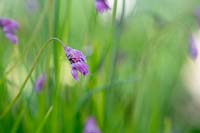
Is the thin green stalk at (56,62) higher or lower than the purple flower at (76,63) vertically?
higher

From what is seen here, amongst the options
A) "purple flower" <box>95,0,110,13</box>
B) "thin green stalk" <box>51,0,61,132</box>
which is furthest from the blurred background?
"purple flower" <box>95,0,110,13</box>

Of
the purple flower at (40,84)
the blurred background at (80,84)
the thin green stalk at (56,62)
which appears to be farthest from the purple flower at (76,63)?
the purple flower at (40,84)

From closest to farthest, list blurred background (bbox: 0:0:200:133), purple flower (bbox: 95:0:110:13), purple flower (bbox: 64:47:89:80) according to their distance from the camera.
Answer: purple flower (bbox: 64:47:89:80) < purple flower (bbox: 95:0:110:13) < blurred background (bbox: 0:0:200:133)

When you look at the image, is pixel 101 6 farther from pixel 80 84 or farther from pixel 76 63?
pixel 80 84

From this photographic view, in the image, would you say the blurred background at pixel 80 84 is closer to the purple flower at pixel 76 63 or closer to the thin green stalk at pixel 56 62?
the thin green stalk at pixel 56 62

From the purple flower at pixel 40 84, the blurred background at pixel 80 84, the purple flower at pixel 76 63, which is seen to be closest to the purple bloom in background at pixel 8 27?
the blurred background at pixel 80 84

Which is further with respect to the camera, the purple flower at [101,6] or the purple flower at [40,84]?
the purple flower at [40,84]

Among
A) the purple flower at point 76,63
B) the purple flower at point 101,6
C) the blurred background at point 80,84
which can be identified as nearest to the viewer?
the purple flower at point 76,63

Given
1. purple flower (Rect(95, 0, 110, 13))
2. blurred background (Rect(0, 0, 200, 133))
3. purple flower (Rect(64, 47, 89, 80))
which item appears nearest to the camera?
purple flower (Rect(64, 47, 89, 80))

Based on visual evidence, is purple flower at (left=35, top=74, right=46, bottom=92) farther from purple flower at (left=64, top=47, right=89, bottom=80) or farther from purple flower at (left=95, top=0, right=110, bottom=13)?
purple flower at (left=64, top=47, right=89, bottom=80)

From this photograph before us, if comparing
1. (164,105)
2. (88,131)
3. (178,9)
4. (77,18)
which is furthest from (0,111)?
(178,9)

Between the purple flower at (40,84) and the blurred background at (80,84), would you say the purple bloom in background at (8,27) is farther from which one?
the purple flower at (40,84)

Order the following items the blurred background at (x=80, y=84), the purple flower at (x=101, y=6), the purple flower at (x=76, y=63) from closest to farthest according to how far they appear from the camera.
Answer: the purple flower at (x=76, y=63) < the purple flower at (x=101, y=6) < the blurred background at (x=80, y=84)
